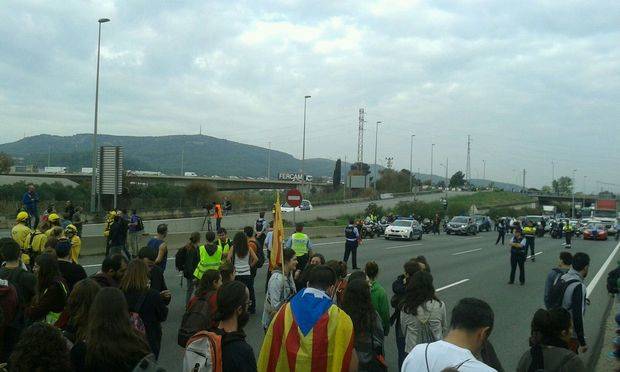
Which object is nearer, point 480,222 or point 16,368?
point 16,368

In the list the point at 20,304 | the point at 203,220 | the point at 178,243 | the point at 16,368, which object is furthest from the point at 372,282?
the point at 203,220

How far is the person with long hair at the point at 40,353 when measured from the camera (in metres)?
3.48

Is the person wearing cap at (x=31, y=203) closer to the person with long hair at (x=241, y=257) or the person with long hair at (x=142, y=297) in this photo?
the person with long hair at (x=241, y=257)

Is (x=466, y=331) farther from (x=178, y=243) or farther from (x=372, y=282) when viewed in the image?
(x=178, y=243)

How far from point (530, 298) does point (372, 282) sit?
1043cm

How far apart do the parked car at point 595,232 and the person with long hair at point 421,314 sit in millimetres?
50944

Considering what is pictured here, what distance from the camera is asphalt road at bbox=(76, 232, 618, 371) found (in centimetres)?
1008

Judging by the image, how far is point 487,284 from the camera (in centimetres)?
1867

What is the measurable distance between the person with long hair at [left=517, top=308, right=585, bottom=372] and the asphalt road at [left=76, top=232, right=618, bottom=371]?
3991 millimetres

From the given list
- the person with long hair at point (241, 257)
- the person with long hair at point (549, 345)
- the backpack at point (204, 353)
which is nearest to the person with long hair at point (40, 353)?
the backpack at point (204, 353)

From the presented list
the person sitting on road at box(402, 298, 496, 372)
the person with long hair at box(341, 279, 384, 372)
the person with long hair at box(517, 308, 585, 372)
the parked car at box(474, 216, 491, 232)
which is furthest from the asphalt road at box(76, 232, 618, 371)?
the parked car at box(474, 216, 491, 232)

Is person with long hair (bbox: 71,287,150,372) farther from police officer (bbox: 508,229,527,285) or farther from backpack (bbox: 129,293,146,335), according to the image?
police officer (bbox: 508,229,527,285)

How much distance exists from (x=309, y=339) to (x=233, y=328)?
560 mm

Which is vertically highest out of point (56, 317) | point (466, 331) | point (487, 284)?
point (466, 331)
